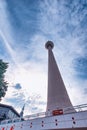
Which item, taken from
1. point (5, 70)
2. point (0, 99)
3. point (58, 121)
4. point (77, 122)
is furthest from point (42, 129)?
point (5, 70)

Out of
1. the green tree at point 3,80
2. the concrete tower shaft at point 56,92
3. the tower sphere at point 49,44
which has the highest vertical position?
the tower sphere at point 49,44

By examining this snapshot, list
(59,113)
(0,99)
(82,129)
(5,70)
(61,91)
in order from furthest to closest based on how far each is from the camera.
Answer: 1. (5,70)
2. (0,99)
3. (61,91)
4. (59,113)
5. (82,129)

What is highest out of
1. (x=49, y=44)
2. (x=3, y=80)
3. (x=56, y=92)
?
(x=49, y=44)

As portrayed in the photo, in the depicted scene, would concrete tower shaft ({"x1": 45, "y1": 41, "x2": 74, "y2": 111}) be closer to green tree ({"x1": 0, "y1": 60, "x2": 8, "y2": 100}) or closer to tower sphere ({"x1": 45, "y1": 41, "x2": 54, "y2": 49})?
tower sphere ({"x1": 45, "y1": 41, "x2": 54, "y2": 49})

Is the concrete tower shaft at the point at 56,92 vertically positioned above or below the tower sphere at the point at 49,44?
below

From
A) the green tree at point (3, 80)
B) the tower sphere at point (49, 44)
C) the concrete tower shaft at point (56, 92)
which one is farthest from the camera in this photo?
the tower sphere at point (49, 44)

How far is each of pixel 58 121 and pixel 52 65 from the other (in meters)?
13.3

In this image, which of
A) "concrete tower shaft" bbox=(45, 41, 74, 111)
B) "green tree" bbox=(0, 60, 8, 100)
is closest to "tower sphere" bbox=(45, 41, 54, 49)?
"concrete tower shaft" bbox=(45, 41, 74, 111)

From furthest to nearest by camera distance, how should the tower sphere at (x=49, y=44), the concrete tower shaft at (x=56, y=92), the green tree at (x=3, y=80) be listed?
the tower sphere at (x=49, y=44) → the green tree at (x=3, y=80) → the concrete tower shaft at (x=56, y=92)

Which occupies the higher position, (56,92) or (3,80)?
(3,80)

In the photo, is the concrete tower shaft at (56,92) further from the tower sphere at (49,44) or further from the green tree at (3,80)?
the green tree at (3,80)

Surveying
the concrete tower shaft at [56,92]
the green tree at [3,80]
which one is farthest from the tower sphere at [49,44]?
the green tree at [3,80]

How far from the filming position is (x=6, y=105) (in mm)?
29812

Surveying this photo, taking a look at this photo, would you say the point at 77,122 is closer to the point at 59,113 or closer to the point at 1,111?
the point at 59,113
